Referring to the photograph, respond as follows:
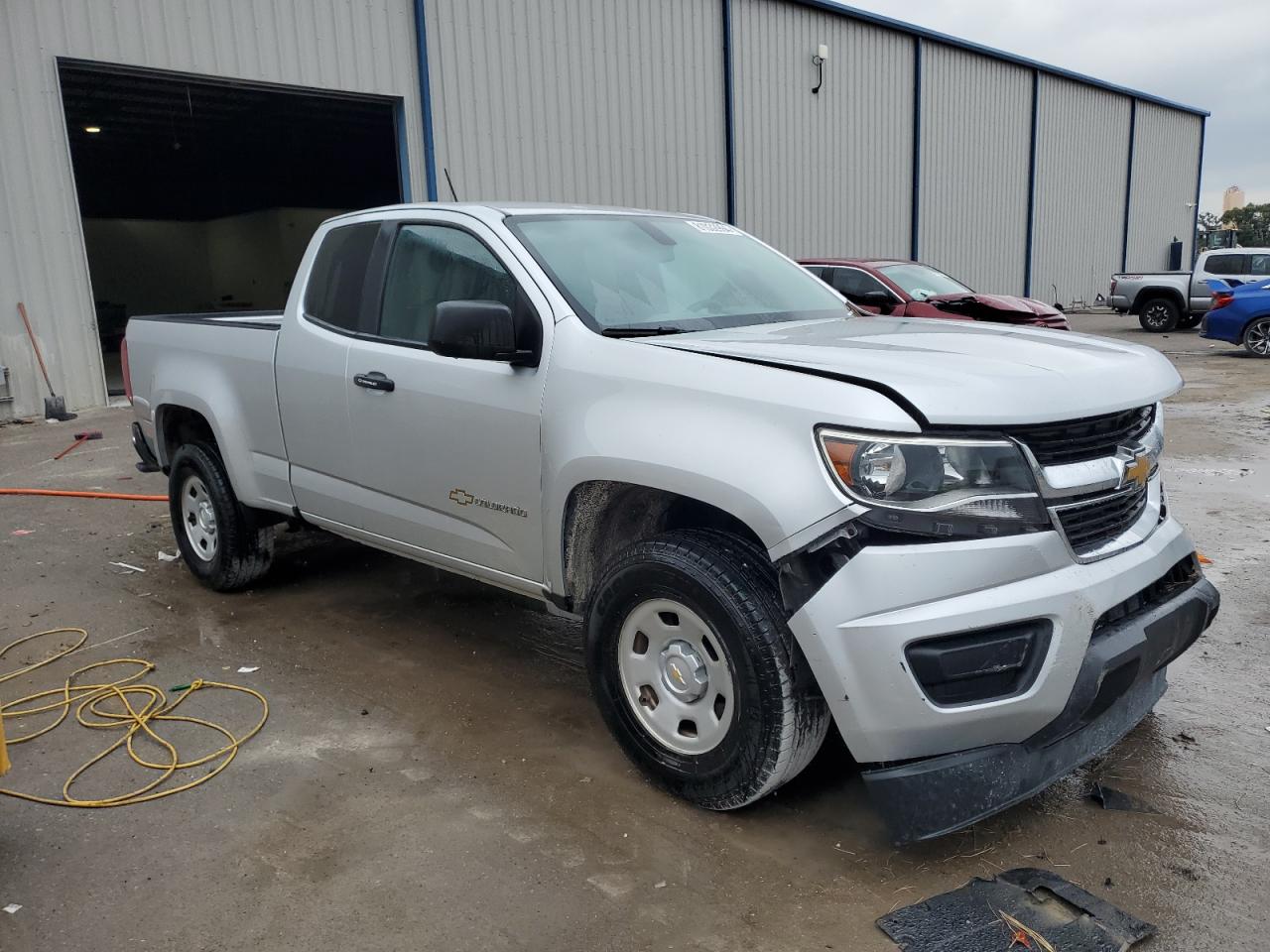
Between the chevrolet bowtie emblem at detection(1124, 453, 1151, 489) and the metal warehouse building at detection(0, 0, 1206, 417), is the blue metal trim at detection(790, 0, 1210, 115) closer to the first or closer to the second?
the metal warehouse building at detection(0, 0, 1206, 417)

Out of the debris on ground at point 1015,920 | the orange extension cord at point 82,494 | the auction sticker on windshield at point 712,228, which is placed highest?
the auction sticker on windshield at point 712,228

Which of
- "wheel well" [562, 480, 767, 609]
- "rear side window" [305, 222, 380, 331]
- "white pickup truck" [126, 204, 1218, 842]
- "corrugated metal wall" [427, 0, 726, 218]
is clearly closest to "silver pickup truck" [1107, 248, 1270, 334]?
"corrugated metal wall" [427, 0, 726, 218]

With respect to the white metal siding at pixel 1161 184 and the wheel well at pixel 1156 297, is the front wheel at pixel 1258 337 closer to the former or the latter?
the wheel well at pixel 1156 297

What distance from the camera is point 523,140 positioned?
611 inches

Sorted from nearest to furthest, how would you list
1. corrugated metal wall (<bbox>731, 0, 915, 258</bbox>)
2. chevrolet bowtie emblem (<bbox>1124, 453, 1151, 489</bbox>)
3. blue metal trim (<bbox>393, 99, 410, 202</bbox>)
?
1. chevrolet bowtie emblem (<bbox>1124, 453, 1151, 489</bbox>)
2. blue metal trim (<bbox>393, 99, 410, 202</bbox>)
3. corrugated metal wall (<bbox>731, 0, 915, 258</bbox>)

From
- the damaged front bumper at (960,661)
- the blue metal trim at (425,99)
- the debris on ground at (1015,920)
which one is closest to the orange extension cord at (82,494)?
the damaged front bumper at (960,661)

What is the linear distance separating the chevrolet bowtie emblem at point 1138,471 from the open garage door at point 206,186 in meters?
17.2

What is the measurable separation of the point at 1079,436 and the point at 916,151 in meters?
21.7

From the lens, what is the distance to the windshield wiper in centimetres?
353

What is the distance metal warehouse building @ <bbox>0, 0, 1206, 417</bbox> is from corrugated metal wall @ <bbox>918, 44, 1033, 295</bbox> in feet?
0.22

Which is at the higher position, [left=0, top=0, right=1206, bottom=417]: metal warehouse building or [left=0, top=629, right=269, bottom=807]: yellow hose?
[left=0, top=0, right=1206, bottom=417]: metal warehouse building

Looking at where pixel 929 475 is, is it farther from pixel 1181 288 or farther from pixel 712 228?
pixel 1181 288

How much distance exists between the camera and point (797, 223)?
20.4 meters

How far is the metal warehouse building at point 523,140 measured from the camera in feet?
39.1
